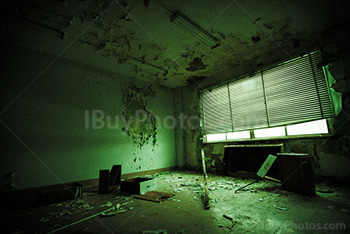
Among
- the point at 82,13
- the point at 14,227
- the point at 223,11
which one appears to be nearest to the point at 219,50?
the point at 223,11

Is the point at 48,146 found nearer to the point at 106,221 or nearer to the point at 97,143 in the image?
the point at 97,143

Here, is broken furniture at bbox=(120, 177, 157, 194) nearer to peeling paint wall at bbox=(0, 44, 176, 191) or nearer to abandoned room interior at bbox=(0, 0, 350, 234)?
abandoned room interior at bbox=(0, 0, 350, 234)

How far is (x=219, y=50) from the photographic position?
11.1 ft

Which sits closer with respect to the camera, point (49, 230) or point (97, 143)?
point (49, 230)

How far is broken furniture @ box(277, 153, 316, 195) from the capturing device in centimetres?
210

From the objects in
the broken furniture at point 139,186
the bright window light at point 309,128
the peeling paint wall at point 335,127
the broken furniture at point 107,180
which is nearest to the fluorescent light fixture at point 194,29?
the peeling paint wall at point 335,127

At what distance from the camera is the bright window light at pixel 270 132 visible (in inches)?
126

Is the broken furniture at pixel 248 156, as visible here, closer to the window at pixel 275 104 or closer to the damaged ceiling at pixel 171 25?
the window at pixel 275 104

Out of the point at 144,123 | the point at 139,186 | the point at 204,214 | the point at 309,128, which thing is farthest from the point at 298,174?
the point at 144,123

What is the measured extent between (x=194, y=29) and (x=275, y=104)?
7.70 ft

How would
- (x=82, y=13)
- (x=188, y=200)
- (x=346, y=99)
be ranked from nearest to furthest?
(x=188, y=200) < (x=82, y=13) < (x=346, y=99)

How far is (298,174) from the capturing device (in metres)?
2.17

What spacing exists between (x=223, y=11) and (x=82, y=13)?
2191 millimetres

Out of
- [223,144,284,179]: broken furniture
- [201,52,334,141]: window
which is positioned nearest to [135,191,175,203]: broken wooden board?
[223,144,284,179]: broken furniture
